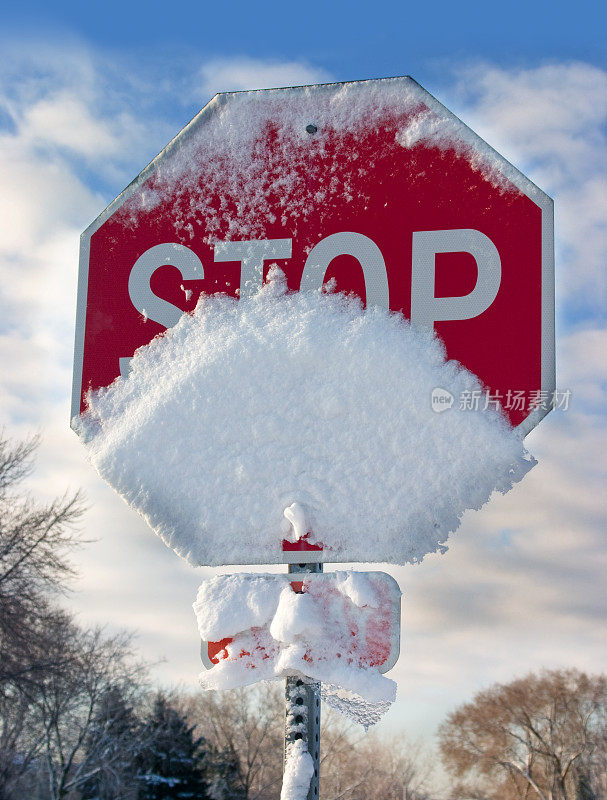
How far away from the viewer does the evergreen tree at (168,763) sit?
75.2 ft

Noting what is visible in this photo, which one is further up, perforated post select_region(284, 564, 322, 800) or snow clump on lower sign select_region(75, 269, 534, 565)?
snow clump on lower sign select_region(75, 269, 534, 565)

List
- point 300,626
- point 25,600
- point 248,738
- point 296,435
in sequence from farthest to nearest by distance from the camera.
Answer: point 248,738 < point 25,600 < point 296,435 < point 300,626

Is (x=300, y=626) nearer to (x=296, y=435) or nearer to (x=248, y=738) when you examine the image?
(x=296, y=435)

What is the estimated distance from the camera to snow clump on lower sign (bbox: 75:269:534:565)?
58.1 inches

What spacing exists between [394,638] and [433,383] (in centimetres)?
46

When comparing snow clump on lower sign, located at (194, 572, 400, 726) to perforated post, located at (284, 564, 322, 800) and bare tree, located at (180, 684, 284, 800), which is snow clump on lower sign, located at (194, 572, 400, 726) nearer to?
perforated post, located at (284, 564, 322, 800)

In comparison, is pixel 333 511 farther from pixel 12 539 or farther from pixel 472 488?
pixel 12 539

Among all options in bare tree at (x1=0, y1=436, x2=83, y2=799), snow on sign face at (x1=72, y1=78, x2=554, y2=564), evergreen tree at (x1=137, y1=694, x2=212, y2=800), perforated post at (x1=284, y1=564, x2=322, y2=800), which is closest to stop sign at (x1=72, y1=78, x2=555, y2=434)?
snow on sign face at (x1=72, y1=78, x2=554, y2=564)

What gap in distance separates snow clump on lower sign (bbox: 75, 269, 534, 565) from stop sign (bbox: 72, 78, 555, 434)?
0.05 metres

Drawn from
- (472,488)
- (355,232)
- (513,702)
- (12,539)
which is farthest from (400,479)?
(513,702)

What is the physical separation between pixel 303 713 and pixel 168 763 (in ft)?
79.2

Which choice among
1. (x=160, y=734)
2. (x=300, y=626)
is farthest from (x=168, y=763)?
(x=300, y=626)

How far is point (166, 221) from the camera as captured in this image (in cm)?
182

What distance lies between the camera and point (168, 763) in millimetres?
23203
